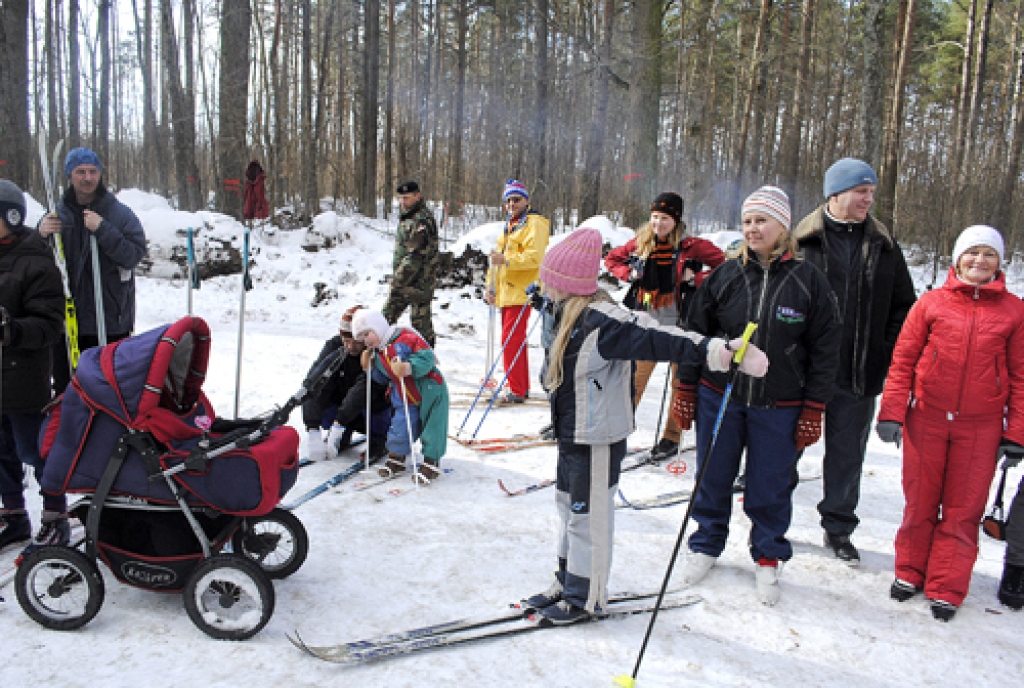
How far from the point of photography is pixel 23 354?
3367 millimetres

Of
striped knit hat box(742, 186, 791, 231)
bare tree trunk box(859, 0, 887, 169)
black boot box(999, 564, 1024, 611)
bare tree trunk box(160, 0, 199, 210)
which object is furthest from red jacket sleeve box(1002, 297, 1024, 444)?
bare tree trunk box(160, 0, 199, 210)

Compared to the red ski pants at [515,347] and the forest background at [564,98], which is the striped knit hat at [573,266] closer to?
the red ski pants at [515,347]

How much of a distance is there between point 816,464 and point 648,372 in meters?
1.52

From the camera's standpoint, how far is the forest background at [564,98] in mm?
13352

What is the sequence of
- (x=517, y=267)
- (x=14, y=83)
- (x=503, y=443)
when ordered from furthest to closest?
(x=14, y=83)
(x=517, y=267)
(x=503, y=443)

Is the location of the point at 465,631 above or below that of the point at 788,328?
below

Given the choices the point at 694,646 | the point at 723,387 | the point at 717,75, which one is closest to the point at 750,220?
the point at 723,387

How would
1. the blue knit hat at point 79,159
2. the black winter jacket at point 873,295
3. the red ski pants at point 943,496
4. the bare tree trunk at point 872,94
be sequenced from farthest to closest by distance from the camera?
the bare tree trunk at point 872,94 → the blue knit hat at point 79,159 → the black winter jacket at point 873,295 → the red ski pants at point 943,496

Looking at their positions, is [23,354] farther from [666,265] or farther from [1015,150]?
[1015,150]

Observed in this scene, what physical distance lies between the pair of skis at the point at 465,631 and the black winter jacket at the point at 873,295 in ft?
5.21

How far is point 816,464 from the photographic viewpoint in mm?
5305

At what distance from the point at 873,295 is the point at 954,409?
714 millimetres

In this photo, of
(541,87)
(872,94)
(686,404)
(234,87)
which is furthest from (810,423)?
(234,87)

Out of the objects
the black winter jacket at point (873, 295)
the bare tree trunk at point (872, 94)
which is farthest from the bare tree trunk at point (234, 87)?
the black winter jacket at point (873, 295)
